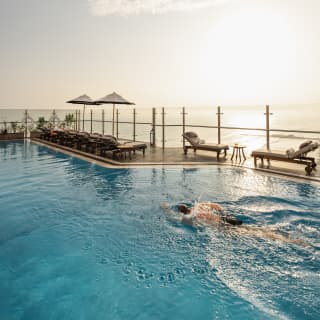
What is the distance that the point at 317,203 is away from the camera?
565 centimetres

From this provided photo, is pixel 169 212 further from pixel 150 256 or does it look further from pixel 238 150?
pixel 238 150

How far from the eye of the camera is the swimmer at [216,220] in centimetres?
440

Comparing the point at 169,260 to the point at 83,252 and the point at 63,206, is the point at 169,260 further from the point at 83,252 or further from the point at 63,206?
the point at 63,206

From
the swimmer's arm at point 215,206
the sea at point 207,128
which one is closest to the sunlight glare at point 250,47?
the sea at point 207,128

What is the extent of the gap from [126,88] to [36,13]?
50.1 ft

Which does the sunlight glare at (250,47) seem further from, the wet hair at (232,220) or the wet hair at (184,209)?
the wet hair at (232,220)

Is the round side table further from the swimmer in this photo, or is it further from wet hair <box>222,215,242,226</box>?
wet hair <box>222,215,242,226</box>

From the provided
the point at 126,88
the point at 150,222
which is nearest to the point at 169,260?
the point at 150,222

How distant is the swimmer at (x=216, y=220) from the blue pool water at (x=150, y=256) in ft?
0.54

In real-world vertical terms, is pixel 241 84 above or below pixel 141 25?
below

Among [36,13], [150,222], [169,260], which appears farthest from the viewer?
[36,13]

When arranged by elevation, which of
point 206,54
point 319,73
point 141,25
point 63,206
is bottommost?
point 63,206

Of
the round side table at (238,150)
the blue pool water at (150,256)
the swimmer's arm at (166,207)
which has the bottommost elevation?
the blue pool water at (150,256)

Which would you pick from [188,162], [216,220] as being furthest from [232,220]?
[188,162]
